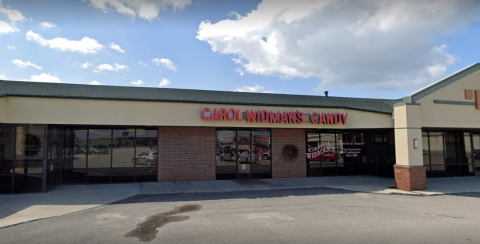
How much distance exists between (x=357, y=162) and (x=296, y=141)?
4.50m

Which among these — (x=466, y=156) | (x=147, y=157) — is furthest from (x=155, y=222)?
(x=466, y=156)

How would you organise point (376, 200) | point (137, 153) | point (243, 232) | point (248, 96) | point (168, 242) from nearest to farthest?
point (168, 242), point (243, 232), point (376, 200), point (137, 153), point (248, 96)

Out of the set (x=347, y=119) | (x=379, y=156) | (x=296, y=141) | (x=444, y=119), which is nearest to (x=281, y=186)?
(x=296, y=141)

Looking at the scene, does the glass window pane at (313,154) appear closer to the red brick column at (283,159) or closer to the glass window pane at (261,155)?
the red brick column at (283,159)

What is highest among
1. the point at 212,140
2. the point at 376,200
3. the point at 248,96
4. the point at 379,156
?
the point at 248,96

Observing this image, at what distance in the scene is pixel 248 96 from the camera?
16484mm

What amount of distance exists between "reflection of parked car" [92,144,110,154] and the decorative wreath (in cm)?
903

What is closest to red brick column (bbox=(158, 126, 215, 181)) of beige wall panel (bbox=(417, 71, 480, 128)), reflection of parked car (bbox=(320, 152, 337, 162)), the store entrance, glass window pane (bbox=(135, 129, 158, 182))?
glass window pane (bbox=(135, 129, 158, 182))

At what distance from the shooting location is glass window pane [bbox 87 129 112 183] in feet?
42.8

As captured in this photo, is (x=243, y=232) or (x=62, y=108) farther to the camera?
(x=62, y=108)

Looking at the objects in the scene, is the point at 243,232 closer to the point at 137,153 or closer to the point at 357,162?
the point at 137,153

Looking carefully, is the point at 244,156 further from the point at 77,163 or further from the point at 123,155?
the point at 77,163

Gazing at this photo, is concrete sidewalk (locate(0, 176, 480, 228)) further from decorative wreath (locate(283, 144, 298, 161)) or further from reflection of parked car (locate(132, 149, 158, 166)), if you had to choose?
decorative wreath (locate(283, 144, 298, 161))

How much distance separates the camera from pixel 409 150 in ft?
38.5
